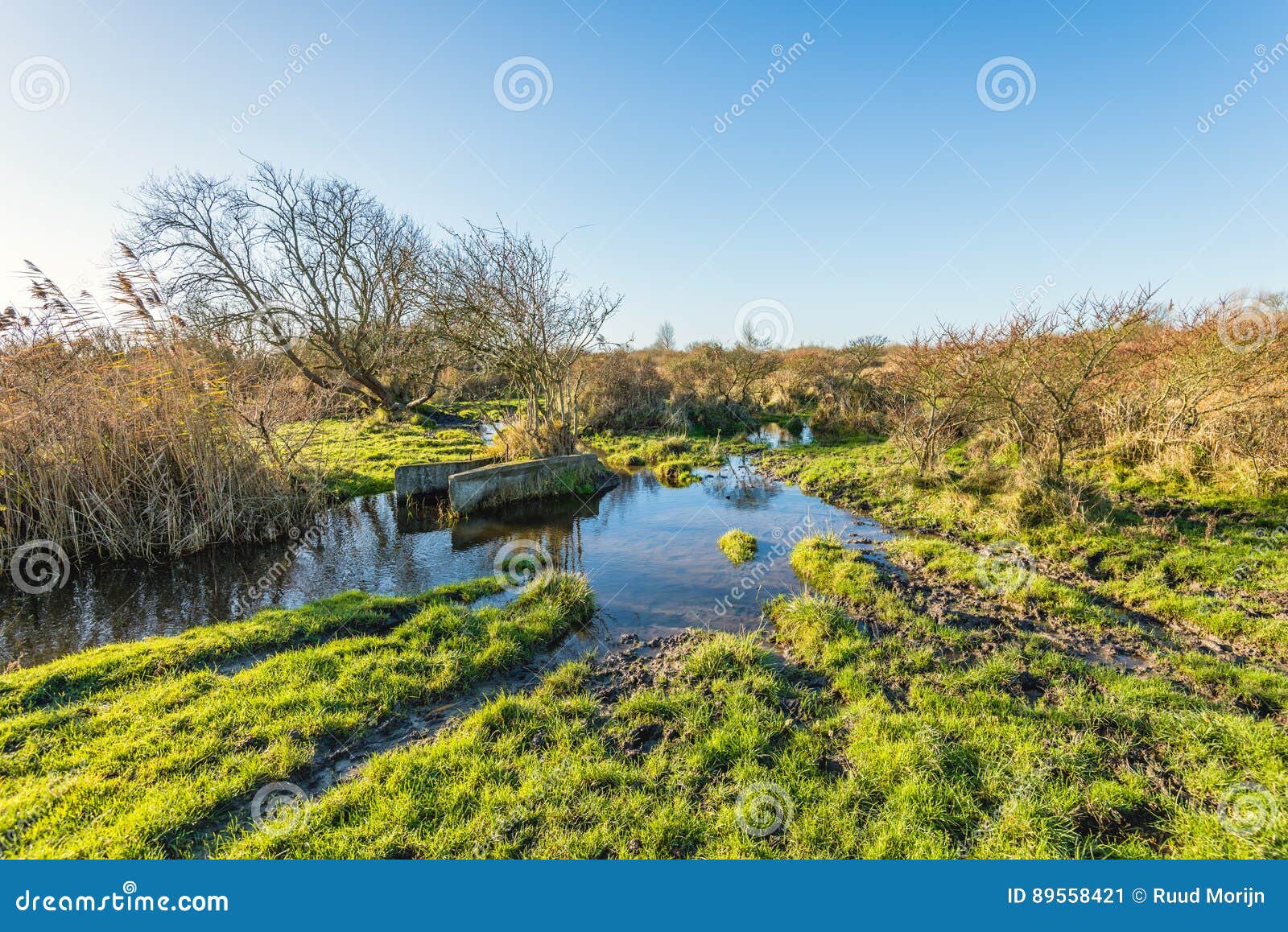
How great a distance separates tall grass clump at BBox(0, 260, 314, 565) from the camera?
7762 mm

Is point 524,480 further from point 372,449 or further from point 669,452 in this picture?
point 372,449

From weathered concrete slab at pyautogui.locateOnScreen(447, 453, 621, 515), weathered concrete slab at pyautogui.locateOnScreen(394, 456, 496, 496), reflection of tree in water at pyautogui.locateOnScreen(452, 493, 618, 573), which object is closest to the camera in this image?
reflection of tree in water at pyautogui.locateOnScreen(452, 493, 618, 573)

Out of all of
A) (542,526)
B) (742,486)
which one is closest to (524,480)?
(542,526)

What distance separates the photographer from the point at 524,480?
1318 centimetres

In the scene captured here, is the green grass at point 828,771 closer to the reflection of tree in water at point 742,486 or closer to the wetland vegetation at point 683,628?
the wetland vegetation at point 683,628

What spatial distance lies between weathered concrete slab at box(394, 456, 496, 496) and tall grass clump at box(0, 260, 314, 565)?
3.11 m

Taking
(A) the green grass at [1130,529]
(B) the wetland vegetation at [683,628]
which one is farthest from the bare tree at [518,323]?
(A) the green grass at [1130,529]

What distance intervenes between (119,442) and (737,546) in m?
9.97

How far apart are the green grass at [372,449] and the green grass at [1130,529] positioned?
37.2 feet

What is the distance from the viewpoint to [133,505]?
861cm

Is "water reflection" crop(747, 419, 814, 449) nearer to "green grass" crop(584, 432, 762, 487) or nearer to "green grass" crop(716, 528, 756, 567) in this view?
"green grass" crop(584, 432, 762, 487)

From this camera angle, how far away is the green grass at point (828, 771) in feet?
10.9

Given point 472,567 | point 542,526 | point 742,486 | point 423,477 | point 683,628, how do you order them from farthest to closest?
point 742,486
point 423,477
point 542,526
point 472,567
point 683,628

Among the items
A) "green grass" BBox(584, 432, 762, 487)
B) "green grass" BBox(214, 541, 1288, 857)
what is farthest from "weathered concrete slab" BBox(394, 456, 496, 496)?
"green grass" BBox(214, 541, 1288, 857)
